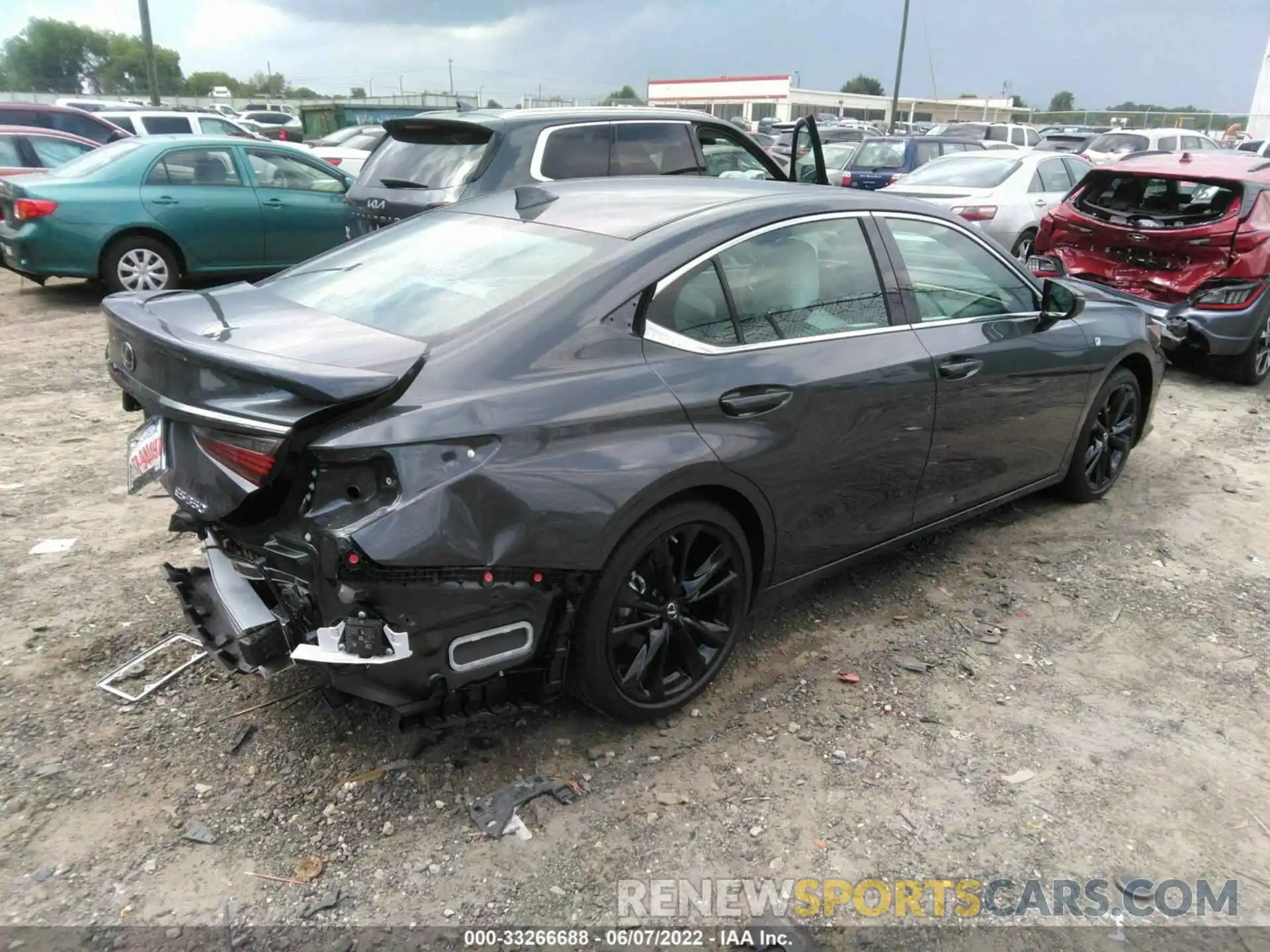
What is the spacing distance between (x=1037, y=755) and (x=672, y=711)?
1191 mm

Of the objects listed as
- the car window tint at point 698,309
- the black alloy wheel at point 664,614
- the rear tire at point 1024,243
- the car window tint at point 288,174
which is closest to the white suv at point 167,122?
the car window tint at point 288,174

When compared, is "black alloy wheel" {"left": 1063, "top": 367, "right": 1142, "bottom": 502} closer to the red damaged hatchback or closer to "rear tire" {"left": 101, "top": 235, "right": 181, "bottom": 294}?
the red damaged hatchback

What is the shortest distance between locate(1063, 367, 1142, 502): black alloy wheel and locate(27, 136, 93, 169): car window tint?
11.3m

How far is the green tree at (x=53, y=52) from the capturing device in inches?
3243

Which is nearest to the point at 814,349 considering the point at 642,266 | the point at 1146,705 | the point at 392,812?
the point at 642,266

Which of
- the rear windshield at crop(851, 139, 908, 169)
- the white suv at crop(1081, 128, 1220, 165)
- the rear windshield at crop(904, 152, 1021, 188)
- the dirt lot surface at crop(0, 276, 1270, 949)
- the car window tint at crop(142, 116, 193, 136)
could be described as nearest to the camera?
the dirt lot surface at crop(0, 276, 1270, 949)

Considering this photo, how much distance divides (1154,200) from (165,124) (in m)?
14.0

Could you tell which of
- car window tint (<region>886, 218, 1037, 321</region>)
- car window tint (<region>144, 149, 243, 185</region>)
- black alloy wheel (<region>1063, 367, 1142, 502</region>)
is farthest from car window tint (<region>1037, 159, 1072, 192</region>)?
car window tint (<region>144, 149, 243, 185</region>)

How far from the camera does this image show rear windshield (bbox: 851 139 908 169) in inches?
619

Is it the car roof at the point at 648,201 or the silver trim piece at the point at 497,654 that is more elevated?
the car roof at the point at 648,201

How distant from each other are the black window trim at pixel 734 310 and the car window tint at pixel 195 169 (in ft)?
24.6

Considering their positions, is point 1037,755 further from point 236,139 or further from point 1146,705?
point 236,139

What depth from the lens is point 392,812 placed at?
2693mm

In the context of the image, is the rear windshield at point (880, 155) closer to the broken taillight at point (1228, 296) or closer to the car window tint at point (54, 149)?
the broken taillight at point (1228, 296)
